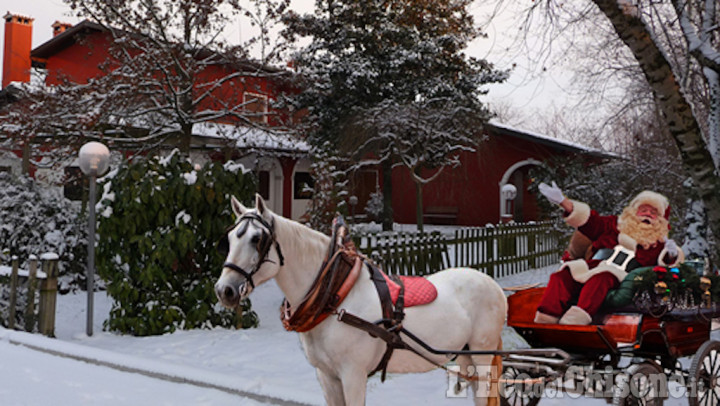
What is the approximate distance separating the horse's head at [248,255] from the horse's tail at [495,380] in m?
1.73

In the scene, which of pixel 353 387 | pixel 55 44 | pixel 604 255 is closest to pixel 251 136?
pixel 604 255

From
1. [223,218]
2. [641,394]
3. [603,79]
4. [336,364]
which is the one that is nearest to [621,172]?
[603,79]

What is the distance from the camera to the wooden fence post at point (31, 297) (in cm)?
803

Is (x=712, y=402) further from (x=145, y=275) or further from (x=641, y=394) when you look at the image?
(x=145, y=275)

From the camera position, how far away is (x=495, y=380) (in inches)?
154

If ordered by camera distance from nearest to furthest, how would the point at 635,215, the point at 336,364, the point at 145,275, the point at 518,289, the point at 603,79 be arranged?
the point at 336,364, the point at 635,215, the point at 518,289, the point at 145,275, the point at 603,79

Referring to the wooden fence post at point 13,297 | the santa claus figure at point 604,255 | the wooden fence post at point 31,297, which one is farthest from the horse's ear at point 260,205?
the wooden fence post at point 13,297

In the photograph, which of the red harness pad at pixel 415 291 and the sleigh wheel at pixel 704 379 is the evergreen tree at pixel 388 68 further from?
the red harness pad at pixel 415 291

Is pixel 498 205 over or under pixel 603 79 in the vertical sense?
under

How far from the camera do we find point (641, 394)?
4.07m

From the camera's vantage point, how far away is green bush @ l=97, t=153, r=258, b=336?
7.96 m

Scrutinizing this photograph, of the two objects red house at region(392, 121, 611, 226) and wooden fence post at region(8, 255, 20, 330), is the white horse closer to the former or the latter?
wooden fence post at region(8, 255, 20, 330)

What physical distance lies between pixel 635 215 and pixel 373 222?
2113cm

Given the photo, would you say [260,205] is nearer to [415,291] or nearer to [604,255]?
[415,291]
